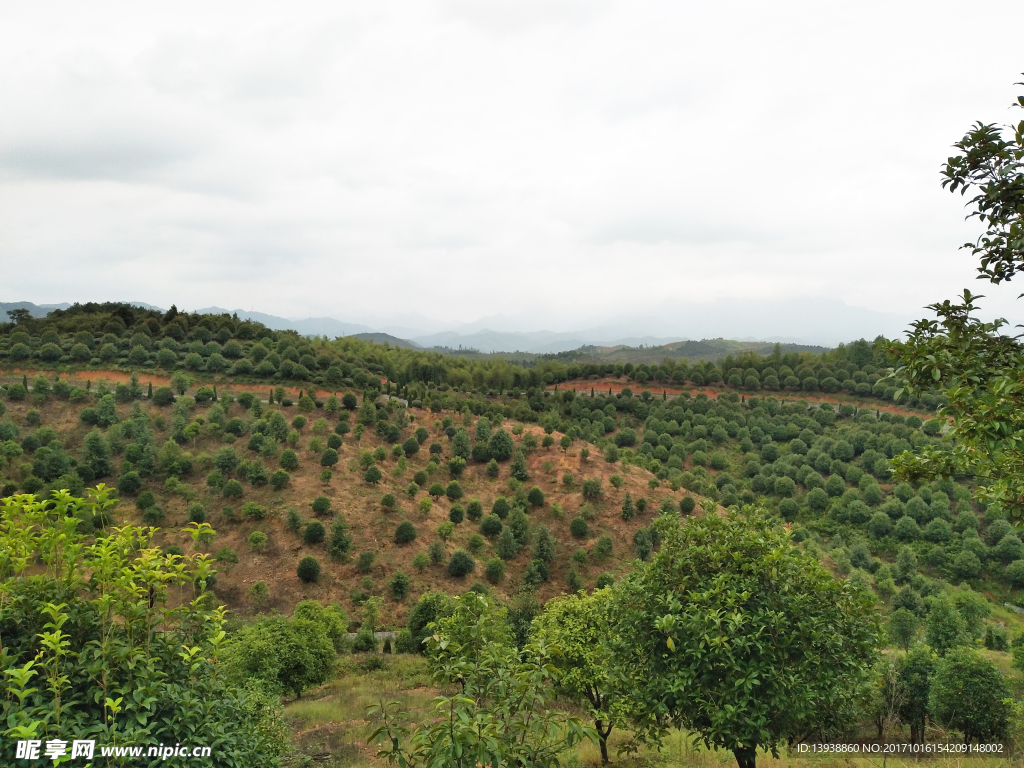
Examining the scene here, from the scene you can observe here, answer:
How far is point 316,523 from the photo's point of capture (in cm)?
3086

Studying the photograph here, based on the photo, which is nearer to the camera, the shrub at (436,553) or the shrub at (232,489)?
the shrub at (436,553)

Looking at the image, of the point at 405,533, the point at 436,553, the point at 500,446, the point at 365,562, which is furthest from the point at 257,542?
the point at 500,446

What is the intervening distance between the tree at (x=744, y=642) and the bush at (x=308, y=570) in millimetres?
24430

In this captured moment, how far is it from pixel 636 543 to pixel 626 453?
14063mm

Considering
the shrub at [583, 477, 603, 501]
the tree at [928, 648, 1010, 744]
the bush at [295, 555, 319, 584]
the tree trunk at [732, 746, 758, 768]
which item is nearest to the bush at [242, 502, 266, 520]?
the bush at [295, 555, 319, 584]

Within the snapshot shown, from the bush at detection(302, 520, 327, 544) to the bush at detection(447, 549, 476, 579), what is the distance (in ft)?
26.0

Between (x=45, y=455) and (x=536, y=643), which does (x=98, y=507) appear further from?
(x=45, y=455)

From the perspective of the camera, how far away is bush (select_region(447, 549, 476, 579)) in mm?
30578

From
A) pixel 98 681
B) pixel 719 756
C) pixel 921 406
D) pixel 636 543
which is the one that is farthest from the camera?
pixel 921 406

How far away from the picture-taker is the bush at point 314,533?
30906 millimetres

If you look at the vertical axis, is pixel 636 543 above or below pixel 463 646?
below

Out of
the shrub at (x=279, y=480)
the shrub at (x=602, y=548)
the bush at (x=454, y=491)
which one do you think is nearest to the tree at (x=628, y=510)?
the shrub at (x=602, y=548)

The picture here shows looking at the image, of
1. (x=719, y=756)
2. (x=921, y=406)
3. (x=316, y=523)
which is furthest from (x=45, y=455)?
(x=921, y=406)

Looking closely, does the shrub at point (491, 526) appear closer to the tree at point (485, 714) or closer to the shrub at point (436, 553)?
the shrub at point (436, 553)
